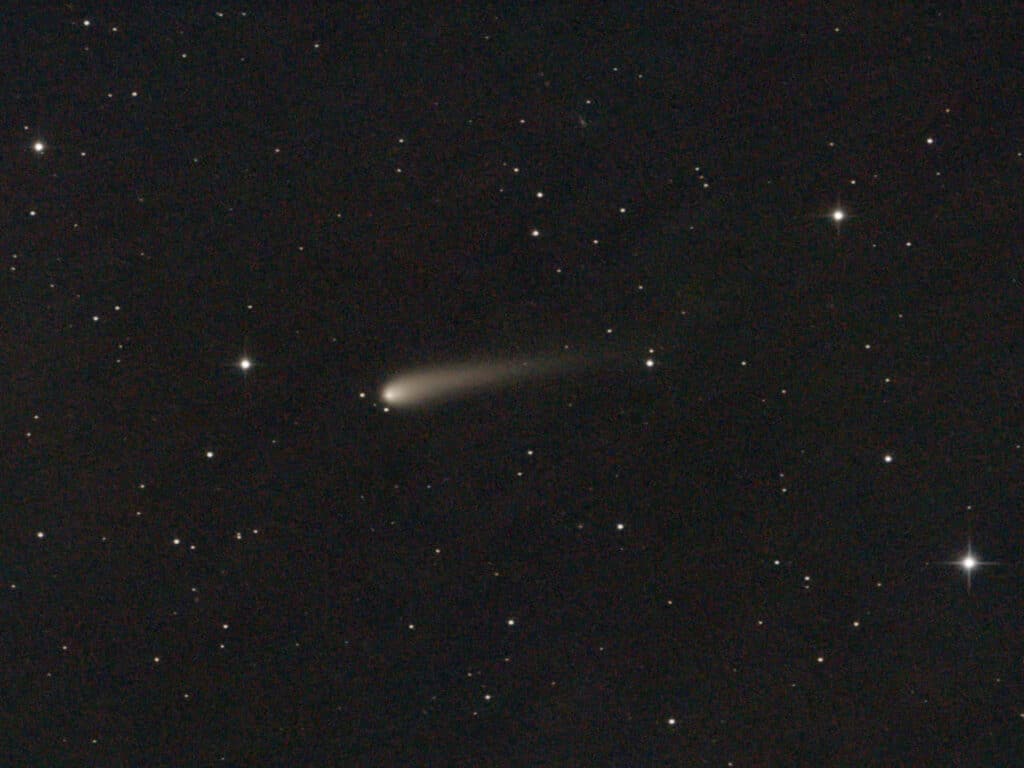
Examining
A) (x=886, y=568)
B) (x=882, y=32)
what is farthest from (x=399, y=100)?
(x=886, y=568)

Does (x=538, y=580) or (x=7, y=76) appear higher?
(x=7, y=76)

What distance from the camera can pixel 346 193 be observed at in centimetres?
55

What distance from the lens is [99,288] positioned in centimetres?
55

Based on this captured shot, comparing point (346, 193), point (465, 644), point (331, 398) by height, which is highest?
point (346, 193)

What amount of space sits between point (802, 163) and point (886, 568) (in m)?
0.25

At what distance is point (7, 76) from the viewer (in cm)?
55

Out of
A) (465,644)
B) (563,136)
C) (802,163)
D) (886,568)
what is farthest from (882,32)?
(465,644)

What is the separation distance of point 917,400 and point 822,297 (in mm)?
84

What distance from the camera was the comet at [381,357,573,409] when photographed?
1.79 ft

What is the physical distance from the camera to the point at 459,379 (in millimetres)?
547

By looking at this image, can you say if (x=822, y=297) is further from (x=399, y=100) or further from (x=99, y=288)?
(x=99, y=288)

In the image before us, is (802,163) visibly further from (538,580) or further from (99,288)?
(99,288)

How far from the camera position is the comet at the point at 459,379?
21.5 inches

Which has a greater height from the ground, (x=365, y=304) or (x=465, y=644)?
(x=365, y=304)
